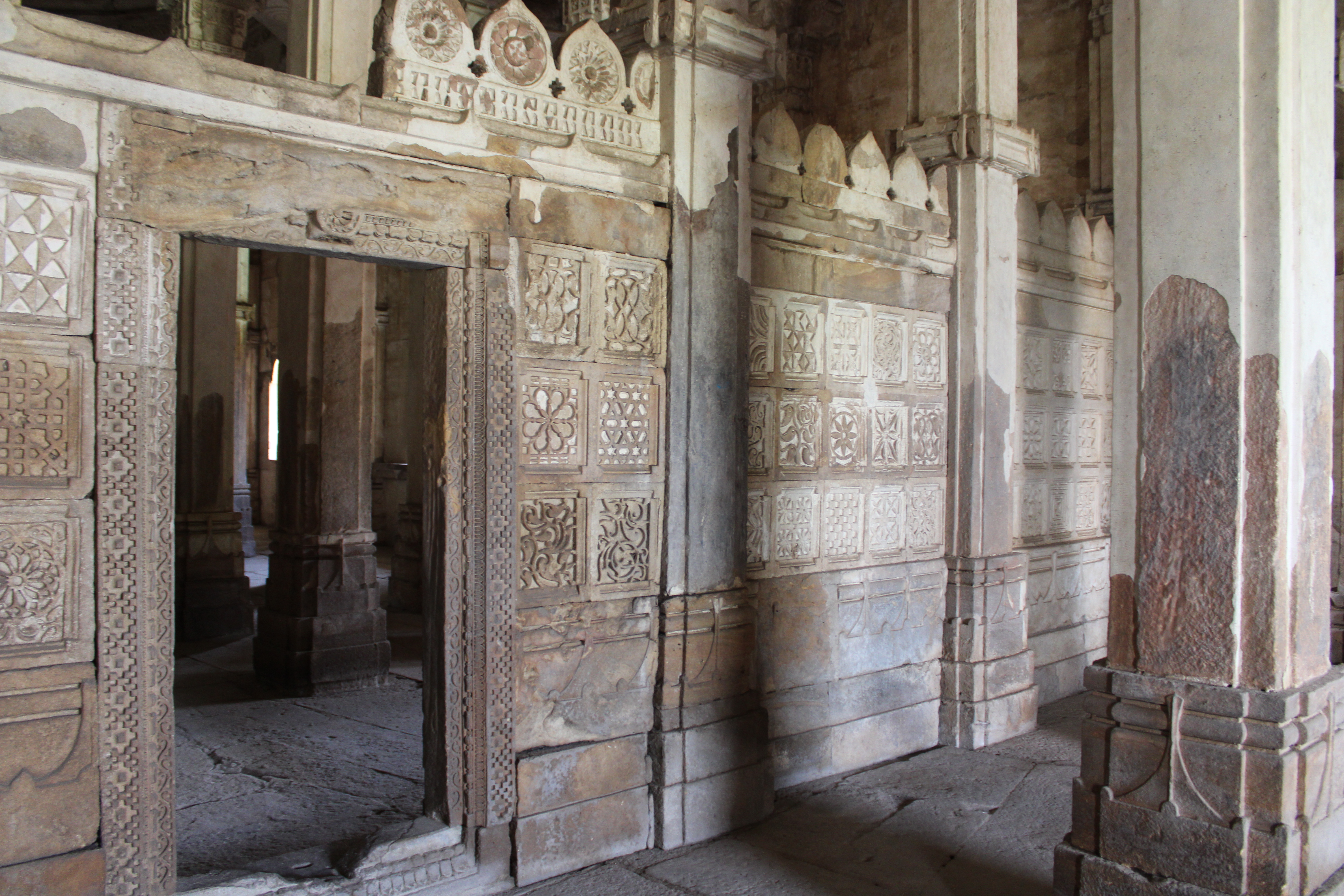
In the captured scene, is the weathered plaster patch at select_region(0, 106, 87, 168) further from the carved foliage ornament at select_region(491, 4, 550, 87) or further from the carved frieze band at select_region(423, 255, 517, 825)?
the carved foliage ornament at select_region(491, 4, 550, 87)

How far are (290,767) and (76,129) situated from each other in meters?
3.45

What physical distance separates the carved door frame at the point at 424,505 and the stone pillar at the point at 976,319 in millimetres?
3000

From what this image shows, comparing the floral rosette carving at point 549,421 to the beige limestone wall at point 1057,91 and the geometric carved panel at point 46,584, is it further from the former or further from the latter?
the beige limestone wall at point 1057,91

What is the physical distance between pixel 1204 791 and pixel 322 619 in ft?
17.1

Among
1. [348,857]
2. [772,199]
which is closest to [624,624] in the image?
[348,857]

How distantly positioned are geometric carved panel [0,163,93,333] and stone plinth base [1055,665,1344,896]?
3.39 m

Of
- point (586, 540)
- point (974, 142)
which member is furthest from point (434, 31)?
point (974, 142)

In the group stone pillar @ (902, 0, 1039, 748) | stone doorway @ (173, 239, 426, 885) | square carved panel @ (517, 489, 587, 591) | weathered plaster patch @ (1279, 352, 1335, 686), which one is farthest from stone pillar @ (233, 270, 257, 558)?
weathered plaster patch @ (1279, 352, 1335, 686)

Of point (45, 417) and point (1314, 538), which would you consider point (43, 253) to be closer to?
point (45, 417)

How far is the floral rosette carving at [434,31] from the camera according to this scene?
3.50 meters

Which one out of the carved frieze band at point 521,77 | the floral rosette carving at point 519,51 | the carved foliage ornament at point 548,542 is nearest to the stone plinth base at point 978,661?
the carved foliage ornament at point 548,542

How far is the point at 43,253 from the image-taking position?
2777 mm

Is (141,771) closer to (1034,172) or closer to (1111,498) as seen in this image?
(1111,498)

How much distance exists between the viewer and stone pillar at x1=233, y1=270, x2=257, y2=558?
49.2 ft
